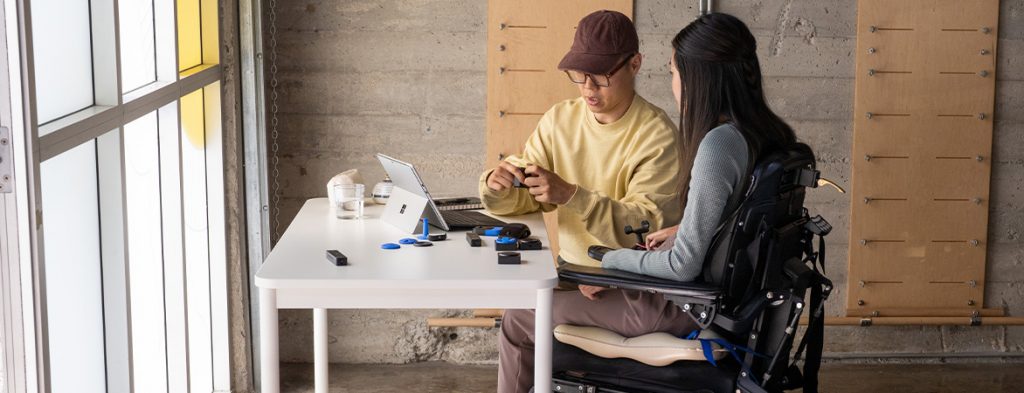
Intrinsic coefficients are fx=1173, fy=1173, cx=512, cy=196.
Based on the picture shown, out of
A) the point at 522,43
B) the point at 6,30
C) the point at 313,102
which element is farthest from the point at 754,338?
the point at 313,102

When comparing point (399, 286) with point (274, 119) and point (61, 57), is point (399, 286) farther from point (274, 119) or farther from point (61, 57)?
point (274, 119)

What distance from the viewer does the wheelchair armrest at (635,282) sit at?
95.6 inches

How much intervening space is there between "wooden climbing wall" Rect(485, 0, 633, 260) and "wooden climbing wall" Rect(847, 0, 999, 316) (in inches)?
39.9

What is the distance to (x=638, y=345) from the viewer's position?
8.52ft

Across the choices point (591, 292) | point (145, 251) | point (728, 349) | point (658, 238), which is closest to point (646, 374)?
point (728, 349)

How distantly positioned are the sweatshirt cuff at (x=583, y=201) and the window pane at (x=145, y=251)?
1114 millimetres

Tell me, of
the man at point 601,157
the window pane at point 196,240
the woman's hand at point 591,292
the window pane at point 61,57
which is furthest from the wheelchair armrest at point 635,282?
the window pane at point 196,240

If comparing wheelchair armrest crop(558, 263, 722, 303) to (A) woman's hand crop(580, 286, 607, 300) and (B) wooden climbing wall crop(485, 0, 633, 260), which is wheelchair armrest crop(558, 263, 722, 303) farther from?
(B) wooden climbing wall crop(485, 0, 633, 260)

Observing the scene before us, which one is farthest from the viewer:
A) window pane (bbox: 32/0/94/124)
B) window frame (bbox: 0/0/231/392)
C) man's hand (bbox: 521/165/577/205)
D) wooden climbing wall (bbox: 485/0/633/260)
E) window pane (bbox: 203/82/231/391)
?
wooden climbing wall (bbox: 485/0/633/260)

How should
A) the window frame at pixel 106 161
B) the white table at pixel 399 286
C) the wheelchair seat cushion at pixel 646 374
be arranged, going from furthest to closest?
the wheelchair seat cushion at pixel 646 374, the white table at pixel 399 286, the window frame at pixel 106 161

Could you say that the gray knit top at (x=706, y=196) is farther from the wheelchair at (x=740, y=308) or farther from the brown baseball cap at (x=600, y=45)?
the brown baseball cap at (x=600, y=45)

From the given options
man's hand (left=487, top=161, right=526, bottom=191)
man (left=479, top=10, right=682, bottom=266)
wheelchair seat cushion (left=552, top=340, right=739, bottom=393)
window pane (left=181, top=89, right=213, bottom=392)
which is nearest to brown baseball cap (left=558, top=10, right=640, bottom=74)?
man (left=479, top=10, right=682, bottom=266)

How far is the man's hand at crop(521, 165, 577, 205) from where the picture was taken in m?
2.96

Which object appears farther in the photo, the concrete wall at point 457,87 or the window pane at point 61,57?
the concrete wall at point 457,87
